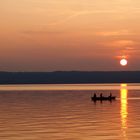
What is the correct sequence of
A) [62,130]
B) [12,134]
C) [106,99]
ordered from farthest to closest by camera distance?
[106,99]
[62,130]
[12,134]

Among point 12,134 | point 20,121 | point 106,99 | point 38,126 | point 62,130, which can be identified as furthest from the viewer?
point 106,99

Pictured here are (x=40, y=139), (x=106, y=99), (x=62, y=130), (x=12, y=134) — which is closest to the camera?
(x=40, y=139)

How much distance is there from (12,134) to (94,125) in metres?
11.0

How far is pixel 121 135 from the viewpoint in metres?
44.6

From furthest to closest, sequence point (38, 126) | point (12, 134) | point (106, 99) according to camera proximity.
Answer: point (106, 99)
point (38, 126)
point (12, 134)

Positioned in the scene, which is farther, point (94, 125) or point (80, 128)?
point (94, 125)

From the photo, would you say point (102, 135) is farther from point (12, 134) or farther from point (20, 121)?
point (20, 121)

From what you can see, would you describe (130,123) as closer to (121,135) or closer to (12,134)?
(121,135)

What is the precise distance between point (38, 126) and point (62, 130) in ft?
15.7

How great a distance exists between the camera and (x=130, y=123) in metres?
A: 55.6

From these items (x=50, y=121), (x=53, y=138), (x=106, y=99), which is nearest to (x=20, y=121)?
(x=50, y=121)

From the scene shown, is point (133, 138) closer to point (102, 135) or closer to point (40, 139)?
point (102, 135)

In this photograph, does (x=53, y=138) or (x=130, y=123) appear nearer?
(x=53, y=138)

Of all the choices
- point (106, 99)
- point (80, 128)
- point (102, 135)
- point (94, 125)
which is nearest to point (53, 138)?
point (102, 135)
